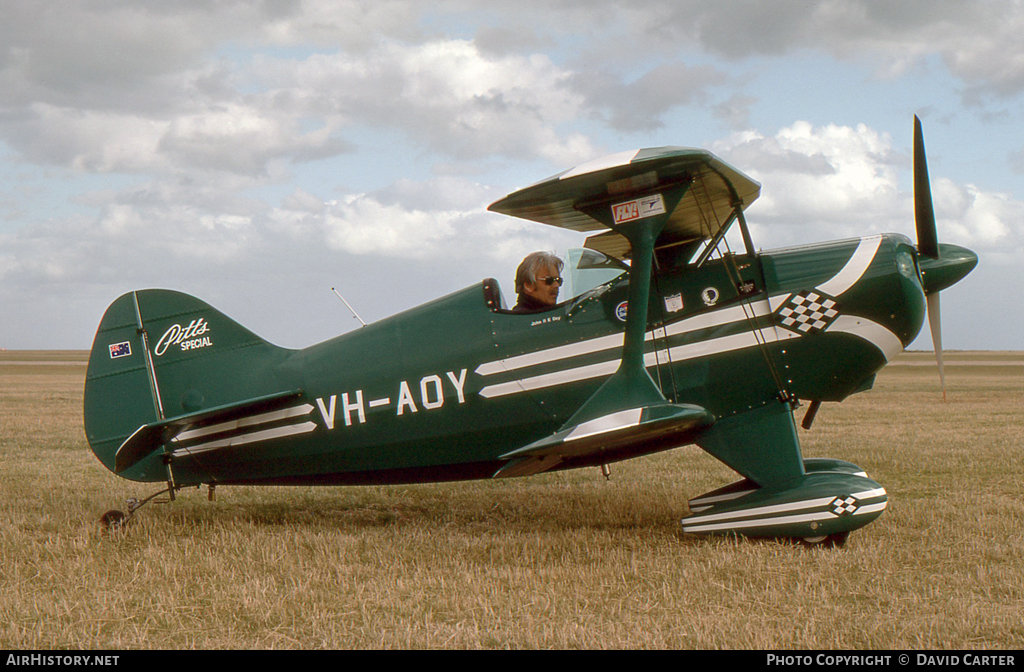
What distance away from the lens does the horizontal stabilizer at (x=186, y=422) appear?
586 centimetres

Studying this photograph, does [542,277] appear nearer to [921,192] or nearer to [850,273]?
[850,273]

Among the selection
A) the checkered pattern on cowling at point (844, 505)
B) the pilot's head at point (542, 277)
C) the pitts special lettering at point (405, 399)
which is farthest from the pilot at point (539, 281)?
the checkered pattern on cowling at point (844, 505)

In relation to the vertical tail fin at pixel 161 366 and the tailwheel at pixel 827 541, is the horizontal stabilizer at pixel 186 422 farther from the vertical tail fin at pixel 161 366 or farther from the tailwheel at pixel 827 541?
the tailwheel at pixel 827 541

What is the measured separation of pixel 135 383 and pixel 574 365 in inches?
156

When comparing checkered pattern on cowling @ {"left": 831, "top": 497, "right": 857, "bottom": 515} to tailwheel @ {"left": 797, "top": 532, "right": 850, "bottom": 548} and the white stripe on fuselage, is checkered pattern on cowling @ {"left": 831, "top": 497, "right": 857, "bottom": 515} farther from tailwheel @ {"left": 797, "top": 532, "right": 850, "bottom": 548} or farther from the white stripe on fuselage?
the white stripe on fuselage

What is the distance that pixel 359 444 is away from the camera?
20.1ft

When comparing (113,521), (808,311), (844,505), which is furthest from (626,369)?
(113,521)

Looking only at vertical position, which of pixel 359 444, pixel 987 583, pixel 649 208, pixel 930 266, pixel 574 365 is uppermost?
pixel 649 208

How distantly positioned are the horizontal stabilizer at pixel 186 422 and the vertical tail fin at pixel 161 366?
0.26 metres

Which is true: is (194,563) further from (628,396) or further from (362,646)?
(628,396)

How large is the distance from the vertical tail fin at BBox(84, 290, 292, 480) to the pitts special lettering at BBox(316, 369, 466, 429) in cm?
60

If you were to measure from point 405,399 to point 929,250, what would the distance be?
4259mm

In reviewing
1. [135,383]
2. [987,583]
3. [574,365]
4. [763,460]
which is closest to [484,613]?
[574,365]

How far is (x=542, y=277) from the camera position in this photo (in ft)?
19.8
